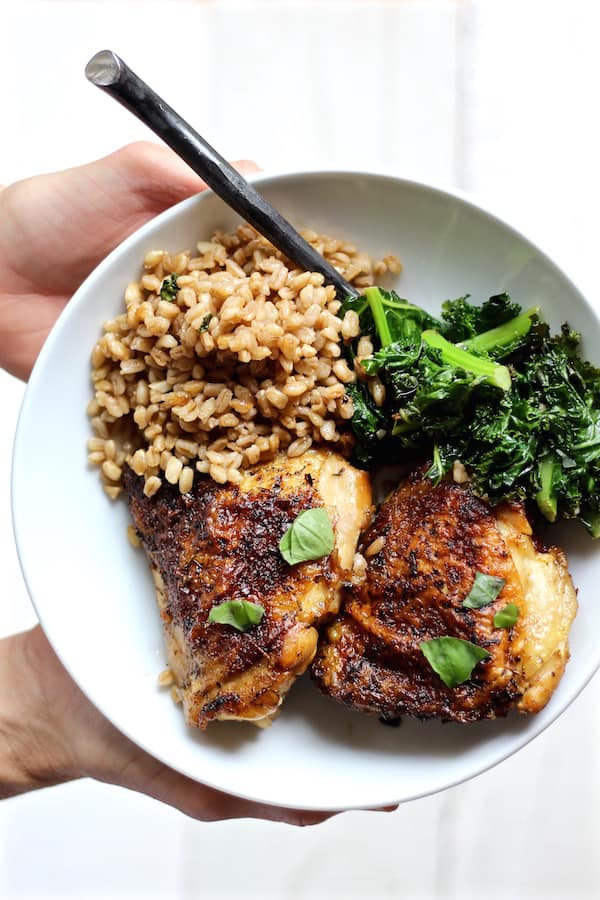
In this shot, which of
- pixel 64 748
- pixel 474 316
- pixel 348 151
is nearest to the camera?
pixel 474 316

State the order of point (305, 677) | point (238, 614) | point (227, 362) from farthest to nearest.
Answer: point (305, 677) → point (227, 362) → point (238, 614)

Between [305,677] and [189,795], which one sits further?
[189,795]

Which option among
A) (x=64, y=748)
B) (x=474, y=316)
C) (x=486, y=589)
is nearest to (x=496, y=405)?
(x=474, y=316)

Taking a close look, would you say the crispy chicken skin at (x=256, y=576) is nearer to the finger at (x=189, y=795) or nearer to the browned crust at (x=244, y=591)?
the browned crust at (x=244, y=591)

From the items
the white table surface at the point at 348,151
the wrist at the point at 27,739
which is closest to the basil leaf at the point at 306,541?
the wrist at the point at 27,739

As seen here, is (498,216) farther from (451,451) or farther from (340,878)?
(340,878)

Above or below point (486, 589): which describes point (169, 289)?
above

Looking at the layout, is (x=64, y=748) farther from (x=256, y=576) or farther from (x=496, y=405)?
(x=496, y=405)
